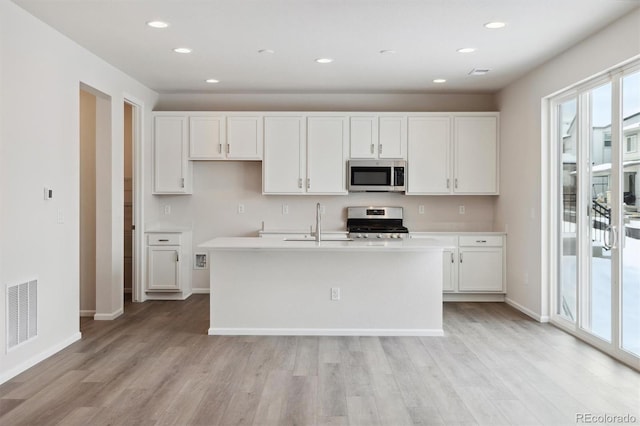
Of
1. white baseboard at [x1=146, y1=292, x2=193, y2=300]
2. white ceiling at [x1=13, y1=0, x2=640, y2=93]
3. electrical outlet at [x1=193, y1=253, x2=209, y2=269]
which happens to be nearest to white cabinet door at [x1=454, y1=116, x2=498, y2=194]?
white ceiling at [x1=13, y1=0, x2=640, y2=93]

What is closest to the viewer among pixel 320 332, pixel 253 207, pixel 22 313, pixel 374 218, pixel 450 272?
pixel 22 313

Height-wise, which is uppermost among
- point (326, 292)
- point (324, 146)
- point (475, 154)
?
point (324, 146)

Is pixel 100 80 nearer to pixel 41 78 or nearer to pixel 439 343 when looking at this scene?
pixel 41 78

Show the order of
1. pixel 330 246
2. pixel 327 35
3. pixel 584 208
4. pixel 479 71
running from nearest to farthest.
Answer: pixel 327 35
pixel 330 246
pixel 584 208
pixel 479 71

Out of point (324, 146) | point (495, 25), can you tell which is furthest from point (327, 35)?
point (324, 146)

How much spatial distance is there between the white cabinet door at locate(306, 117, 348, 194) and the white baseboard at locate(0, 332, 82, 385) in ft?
10.4

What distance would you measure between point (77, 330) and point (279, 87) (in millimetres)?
3548

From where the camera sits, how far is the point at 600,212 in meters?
4.32

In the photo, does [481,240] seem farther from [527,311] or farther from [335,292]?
[335,292]

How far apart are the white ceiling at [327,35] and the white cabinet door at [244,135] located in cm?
55

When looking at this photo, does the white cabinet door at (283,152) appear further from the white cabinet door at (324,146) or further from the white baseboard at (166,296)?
the white baseboard at (166,296)

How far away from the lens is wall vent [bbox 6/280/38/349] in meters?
3.57

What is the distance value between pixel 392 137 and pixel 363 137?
36 cm

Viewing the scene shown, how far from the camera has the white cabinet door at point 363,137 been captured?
254 inches
